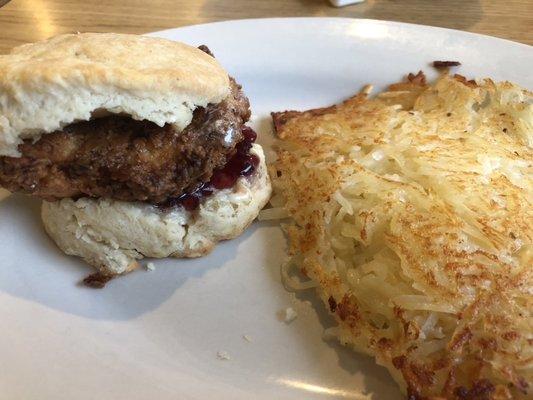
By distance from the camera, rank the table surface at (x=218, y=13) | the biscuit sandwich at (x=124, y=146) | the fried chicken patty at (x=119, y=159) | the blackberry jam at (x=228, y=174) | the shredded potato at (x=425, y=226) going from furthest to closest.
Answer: the table surface at (x=218, y=13) → the blackberry jam at (x=228, y=174) → the fried chicken patty at (x=119, y=159) → the biscuit sandwich at (x=124, y=146) → the shredded potato at (x=425, y=226)

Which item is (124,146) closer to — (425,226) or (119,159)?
(119,159)

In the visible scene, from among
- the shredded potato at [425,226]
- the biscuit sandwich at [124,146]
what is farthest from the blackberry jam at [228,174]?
the shredded potato at [425,226]

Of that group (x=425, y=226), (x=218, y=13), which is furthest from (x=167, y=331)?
(x=218, y=13)

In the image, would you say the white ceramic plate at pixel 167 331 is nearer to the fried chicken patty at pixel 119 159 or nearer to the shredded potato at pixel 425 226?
the shredded potato at pixel 425 226

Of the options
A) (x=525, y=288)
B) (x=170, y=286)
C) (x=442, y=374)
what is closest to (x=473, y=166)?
(x=525, y=288)

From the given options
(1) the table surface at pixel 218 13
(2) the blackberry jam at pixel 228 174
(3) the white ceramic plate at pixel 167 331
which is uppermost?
(1) the table surface at pixel 218 13

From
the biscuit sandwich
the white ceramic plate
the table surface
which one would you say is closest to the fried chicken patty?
the biscuit sandwich

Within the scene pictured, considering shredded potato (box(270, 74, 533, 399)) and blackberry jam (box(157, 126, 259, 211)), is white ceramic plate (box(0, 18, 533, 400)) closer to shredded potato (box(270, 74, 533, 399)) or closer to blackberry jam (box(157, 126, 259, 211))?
shredded potato (box(270, 74, 533, 399))
